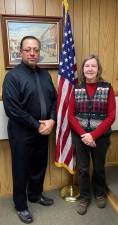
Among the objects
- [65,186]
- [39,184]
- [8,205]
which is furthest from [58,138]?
[8,205]

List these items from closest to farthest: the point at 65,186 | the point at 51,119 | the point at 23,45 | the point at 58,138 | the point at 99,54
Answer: the point at 23,45, the point at 51,119, the point at 58,138, the point at 99,54, the point at 65,186

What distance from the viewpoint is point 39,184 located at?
2.30 metres

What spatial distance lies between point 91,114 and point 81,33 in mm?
882

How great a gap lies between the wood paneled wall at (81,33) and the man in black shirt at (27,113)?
332 millimetres

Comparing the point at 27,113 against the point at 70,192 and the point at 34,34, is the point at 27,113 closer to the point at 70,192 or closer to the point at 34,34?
the point at 34,34

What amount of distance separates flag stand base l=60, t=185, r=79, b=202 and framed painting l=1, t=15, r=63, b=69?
1.36 m

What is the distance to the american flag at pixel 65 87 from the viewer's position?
2.14 meters

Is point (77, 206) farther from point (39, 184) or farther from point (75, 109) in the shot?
point (75, 109)

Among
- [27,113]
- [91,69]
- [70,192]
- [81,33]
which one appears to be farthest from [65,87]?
[70,192]

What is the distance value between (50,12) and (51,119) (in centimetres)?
104

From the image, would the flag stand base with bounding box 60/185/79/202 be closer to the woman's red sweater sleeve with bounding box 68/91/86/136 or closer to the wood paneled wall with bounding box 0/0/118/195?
the wood paneled wall with bounding box 0/0/118/195

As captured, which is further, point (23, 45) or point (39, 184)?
point (39, 184)

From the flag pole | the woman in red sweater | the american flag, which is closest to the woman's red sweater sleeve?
the woman in red sweater

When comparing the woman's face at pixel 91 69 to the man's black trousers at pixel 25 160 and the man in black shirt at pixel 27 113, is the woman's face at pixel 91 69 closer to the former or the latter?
the man in black shirt at pixel 27 113
